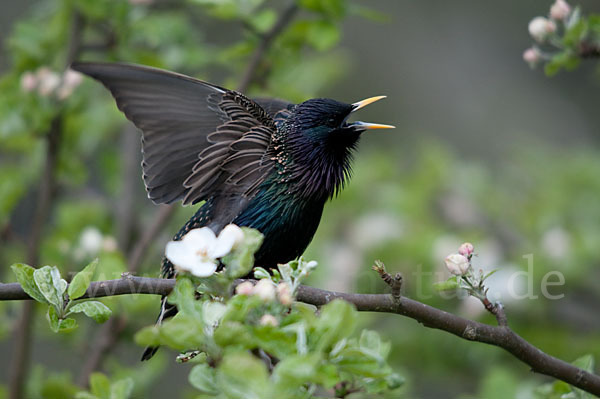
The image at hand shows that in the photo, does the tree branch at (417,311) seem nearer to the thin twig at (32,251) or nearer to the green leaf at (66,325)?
the green leaf at (66,325)

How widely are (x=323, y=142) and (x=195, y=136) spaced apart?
0.37 m

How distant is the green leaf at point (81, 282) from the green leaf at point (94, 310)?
26 millimetres

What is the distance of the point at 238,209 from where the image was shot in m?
2.18

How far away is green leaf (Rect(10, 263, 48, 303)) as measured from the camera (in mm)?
1306

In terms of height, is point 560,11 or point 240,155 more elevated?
point 560,11

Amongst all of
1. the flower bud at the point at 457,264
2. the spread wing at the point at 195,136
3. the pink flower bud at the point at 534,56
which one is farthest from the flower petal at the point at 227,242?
the pink flower bud at the point at 534,56

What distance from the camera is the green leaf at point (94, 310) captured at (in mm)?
1324

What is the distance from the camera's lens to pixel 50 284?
4.36 feet

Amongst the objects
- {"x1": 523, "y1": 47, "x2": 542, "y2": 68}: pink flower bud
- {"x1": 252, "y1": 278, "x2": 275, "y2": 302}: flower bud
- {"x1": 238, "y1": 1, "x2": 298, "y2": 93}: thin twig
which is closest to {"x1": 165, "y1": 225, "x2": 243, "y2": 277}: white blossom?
{"x1": 252, "y1": 278, "x2": 275, "y2": 302}: flower bud

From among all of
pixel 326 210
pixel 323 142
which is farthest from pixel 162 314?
pixel 326 210

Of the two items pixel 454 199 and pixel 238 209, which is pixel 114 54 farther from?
pixel 454 199

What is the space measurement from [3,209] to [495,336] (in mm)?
1968

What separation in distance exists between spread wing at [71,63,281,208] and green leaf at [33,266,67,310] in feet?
2.73

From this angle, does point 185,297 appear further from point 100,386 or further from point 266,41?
point 266,41
